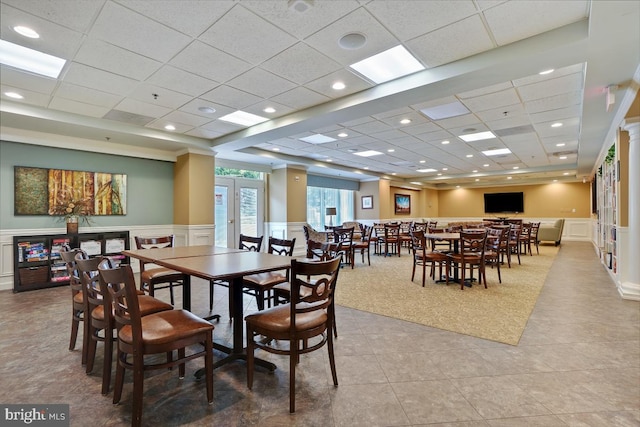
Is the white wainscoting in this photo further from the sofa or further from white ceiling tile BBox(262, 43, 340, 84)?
the sofa

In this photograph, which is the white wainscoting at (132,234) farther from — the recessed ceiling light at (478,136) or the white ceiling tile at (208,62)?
the recessed ceiling light at (478,136)

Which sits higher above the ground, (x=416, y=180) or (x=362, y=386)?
(x=416, y=180)

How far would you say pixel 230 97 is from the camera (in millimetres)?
4293

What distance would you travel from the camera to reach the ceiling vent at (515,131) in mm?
5963

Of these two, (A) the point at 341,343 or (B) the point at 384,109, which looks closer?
(A) the point at 341,343

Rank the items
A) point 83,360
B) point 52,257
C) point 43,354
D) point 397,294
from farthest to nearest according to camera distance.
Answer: point 52,257 < point 397,294 < point 43,354 < point 83,360

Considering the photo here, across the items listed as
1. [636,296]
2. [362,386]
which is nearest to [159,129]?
[362,386]

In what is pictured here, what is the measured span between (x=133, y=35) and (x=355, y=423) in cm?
352

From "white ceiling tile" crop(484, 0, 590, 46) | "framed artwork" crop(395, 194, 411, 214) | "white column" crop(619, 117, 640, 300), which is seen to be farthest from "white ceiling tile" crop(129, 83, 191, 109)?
"framed artwork" crop(395, 194, 411, 214)

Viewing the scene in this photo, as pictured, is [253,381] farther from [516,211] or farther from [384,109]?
[516,211]


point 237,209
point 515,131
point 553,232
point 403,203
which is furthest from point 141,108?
point 553,232

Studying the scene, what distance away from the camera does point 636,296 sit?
13.8 feet

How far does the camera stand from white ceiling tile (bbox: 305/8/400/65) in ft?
8.71

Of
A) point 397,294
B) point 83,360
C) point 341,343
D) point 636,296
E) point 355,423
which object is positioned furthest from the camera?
point 397,294
